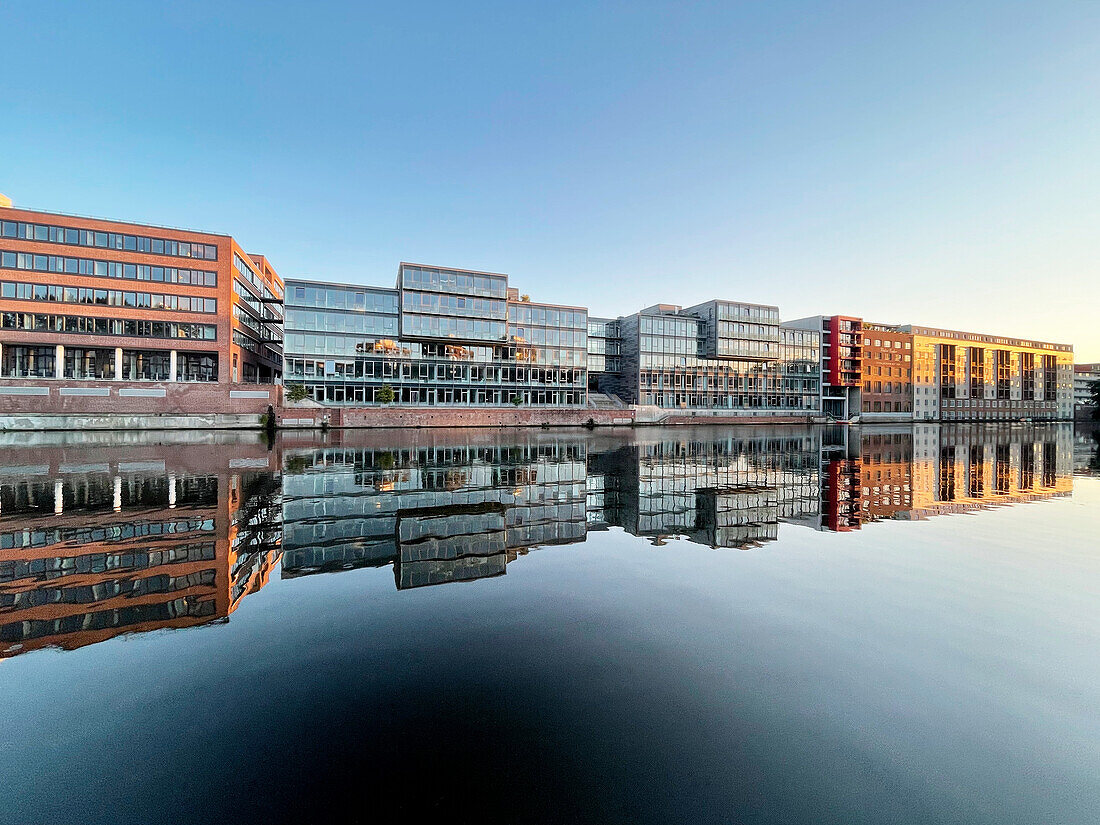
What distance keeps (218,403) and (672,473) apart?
5569 cm

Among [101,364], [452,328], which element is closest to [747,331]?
[452,328]

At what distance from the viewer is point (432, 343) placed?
7662 cm

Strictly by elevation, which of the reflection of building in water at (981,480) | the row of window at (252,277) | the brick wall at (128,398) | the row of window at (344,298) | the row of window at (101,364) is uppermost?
the row of window at (252,277)

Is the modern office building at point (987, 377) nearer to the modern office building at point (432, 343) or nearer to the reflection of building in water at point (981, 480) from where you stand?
the modern office building at point (432, 343)

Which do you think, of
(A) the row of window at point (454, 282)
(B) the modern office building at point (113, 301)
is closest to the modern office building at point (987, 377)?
(A) the row of window at point (454, 282)

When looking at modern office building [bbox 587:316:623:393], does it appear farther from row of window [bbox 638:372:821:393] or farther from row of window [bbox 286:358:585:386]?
row of window [bbox 286:358:585:386]

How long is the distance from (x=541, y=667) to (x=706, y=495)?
1299 cm

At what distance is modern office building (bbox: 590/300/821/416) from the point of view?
3819 inches

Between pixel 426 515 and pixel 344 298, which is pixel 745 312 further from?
pixel 426 515

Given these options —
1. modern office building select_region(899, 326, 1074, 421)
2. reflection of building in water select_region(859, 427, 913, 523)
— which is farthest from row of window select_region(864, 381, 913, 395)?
reflection of building in water select_region(859, 427, 913, 523)

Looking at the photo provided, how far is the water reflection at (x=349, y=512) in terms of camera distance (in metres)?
8.24

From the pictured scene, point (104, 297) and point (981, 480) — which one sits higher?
point (104, 297)

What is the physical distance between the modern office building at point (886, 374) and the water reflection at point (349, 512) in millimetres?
100164

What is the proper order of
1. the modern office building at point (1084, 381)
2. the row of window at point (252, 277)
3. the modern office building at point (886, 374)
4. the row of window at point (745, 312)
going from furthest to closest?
the modern office building at point (1084, 381) < the modern office building at point (886, 374) < the row of window at point (745, 312) < the row of window at point (252, 277)
